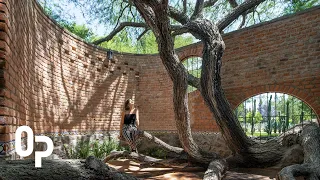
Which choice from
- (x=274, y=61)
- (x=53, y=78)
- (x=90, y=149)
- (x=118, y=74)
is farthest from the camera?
(x=118, y=74)

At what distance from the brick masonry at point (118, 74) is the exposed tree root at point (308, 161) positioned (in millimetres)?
1510

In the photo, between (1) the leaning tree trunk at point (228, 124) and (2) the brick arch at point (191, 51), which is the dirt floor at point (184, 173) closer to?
(1) the leaning tree trunk at point (228, 124)

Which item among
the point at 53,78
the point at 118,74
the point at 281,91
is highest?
the point at 118,74

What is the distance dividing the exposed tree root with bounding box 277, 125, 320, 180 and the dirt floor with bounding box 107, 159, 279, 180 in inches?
34.9

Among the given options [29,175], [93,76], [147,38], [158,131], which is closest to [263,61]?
[158,131]

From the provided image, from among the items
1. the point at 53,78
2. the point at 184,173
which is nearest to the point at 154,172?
the point at 184,173

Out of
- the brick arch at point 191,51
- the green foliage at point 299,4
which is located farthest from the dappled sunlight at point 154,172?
the green foliage at point 299,4

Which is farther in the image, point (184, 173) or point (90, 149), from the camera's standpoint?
point (90, 149)

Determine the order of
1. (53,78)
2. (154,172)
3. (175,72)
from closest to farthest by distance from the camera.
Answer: (175,72)
(154,172)
(53,78)

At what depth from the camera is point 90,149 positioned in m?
7.90

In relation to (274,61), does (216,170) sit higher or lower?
lower

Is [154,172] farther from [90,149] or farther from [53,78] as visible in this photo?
[53,78]

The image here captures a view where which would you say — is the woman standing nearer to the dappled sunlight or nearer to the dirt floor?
the dappled sunlight

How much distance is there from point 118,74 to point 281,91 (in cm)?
562
